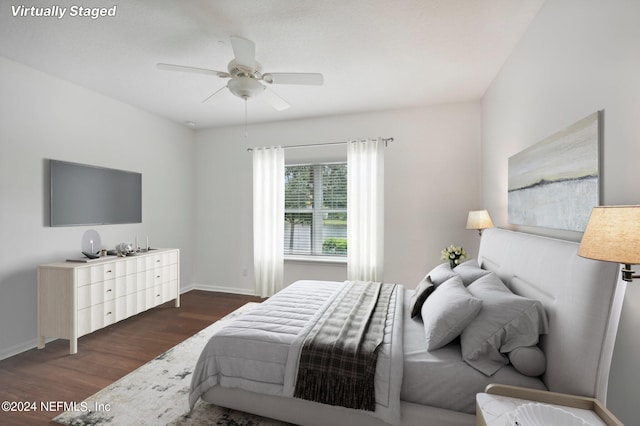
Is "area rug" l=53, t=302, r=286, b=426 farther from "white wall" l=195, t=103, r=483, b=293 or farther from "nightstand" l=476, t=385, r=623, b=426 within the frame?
"white wall" l=195, t=103, r=483, b=293

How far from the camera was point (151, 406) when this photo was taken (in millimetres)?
1958

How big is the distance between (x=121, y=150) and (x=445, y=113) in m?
4.24

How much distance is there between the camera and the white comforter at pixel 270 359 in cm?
151

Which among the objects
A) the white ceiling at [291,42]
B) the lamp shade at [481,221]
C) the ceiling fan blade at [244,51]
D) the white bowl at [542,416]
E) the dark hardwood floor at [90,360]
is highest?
the white ceiling at [291,42]

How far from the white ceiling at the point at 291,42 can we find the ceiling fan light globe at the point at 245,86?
37 cm

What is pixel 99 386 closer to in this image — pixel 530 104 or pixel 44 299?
pixel 44 299

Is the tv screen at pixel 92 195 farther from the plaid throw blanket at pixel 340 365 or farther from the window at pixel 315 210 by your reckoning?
the plaid throw blanket at pixel 340 365

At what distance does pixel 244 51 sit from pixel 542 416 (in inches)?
99.0

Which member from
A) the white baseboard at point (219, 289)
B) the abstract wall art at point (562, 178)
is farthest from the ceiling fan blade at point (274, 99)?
the white baseboard at point (219, 289)

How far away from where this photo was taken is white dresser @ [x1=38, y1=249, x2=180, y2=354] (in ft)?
8.84

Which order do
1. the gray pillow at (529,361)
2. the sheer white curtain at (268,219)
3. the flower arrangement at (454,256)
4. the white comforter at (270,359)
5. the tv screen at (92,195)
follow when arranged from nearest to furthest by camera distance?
the gray pillow at (529,361)
the white comforter at (270,359)
the tv screen at (92,195)
the flower arrangement at (454,256)
the sheer white curtain at (268,219)

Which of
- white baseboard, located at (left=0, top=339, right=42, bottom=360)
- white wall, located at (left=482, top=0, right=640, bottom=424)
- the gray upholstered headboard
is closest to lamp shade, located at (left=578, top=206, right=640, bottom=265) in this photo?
the gray upholstered headboard

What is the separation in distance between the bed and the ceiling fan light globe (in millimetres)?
1747

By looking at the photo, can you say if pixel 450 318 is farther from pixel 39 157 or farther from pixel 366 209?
pixel 39 157
